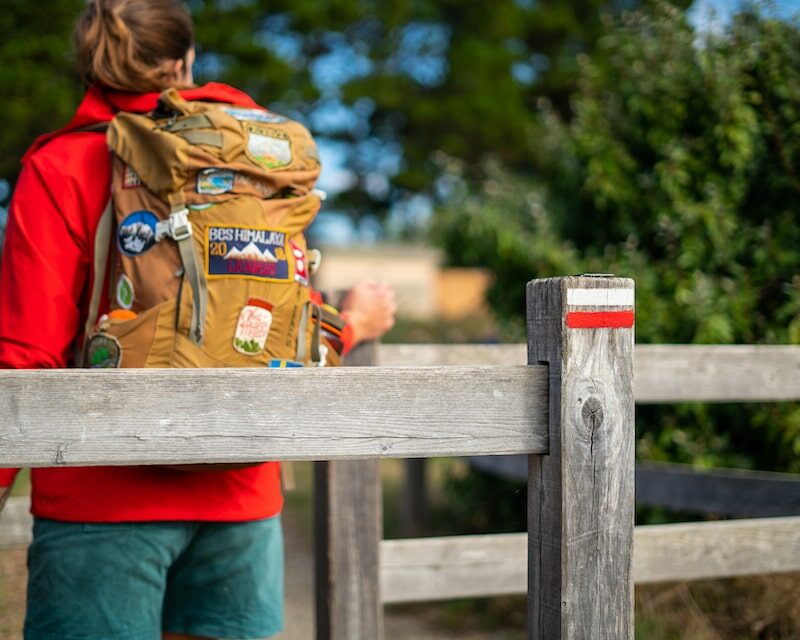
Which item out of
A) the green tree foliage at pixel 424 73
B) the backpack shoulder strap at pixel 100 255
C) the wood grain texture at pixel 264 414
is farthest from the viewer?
the green tree foliage at pixel 424 73

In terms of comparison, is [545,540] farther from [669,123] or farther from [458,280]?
[458,280]

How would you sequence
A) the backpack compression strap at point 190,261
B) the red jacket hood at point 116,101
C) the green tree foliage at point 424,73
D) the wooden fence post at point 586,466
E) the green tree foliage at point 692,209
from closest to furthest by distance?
the wooden fence post at point 586,466 → the backpack compression strap at point 190,261 → the red jacket hood at point 116,101 → the green tree foliage at point 692,209 → the green tree foliage at point 424,73

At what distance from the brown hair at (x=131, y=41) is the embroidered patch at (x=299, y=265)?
516mm

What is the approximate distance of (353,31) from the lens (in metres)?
25.9

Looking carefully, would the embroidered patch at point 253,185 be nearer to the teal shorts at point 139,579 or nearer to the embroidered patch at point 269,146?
the embroidered patch at point 269,146

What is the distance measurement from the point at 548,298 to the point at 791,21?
11.8ft

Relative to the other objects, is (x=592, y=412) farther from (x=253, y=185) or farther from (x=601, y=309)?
(x=253, y=185)

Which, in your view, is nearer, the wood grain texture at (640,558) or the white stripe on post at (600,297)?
the white stripe on post at (600,297)

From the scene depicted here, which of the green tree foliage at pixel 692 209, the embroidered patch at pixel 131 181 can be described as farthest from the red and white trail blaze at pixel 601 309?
the green tree foliage at pixel 692 209

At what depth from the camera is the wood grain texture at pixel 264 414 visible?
1.53 meters

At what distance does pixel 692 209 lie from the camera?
460 centimetres

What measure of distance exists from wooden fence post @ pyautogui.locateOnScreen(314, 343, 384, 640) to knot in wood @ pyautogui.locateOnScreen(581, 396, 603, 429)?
1474 millimetres

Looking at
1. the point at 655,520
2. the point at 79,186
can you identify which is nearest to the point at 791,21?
the point at 655,520

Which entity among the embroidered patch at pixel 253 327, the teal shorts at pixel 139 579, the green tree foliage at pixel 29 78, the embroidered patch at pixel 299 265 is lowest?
the teal shorts at pixel 139 579
